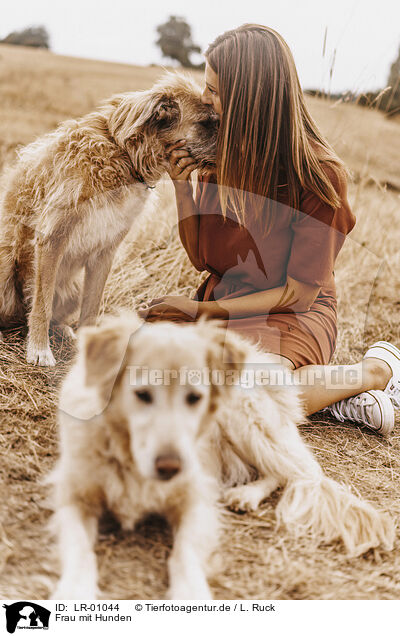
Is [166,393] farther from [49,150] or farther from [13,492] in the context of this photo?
[49,150]

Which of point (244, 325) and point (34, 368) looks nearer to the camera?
point (244, 325)

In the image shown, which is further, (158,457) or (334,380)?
(334,380)

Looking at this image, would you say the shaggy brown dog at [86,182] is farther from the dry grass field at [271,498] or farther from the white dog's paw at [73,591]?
the white dog's paw at [73,591]

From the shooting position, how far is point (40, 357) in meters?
2.71

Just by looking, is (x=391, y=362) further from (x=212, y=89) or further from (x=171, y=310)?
(x=212, y=89)

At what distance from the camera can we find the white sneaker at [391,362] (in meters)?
2.86

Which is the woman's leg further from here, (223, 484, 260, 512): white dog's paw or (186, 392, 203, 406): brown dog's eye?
(186, 392, 203, 406): brown dog's eye

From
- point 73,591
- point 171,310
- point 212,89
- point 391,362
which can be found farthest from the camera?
point 391,362

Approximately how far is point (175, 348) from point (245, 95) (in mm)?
1228

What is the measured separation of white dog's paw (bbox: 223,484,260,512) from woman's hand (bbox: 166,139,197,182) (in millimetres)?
1419

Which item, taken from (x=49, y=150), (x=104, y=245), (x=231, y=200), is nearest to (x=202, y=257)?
(x=231, y=200)

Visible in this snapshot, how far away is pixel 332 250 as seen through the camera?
237 cm

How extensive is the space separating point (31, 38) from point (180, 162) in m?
1.10
